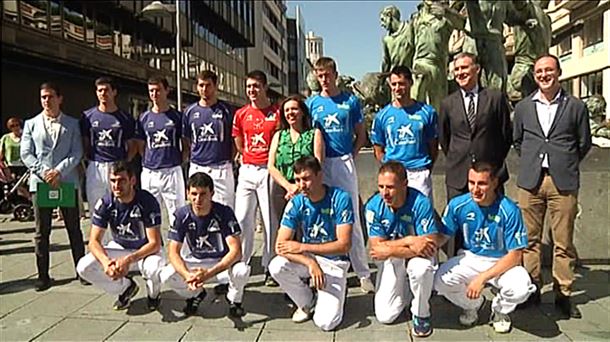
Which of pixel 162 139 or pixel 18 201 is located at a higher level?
pixel 162 139

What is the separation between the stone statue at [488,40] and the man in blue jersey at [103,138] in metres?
5.48

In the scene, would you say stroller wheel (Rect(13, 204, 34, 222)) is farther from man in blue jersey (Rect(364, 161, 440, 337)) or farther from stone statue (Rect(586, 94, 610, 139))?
stone statue (Rect(586, 94, 610, 139))

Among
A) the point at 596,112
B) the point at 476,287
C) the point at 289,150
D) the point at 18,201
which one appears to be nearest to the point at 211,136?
the point at 289,150

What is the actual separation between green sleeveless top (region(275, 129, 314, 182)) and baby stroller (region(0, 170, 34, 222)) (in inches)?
262

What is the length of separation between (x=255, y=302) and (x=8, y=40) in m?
13.0

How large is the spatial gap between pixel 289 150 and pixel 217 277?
1.17 meters

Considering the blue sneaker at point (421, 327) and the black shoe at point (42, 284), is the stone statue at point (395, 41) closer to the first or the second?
the blue sneaker at point (421, 327)

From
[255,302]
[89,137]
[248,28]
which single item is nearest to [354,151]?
[255,302]

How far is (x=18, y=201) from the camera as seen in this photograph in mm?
10609

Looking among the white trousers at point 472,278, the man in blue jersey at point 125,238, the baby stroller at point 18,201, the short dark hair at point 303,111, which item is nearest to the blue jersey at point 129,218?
the man in blue jersey at point 125,238

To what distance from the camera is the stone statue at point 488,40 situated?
8.60 metres

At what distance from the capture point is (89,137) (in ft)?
17.6

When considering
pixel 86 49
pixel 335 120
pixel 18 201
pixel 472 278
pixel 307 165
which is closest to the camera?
pixel 472 278

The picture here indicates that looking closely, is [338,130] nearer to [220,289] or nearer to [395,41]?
[220,289]
